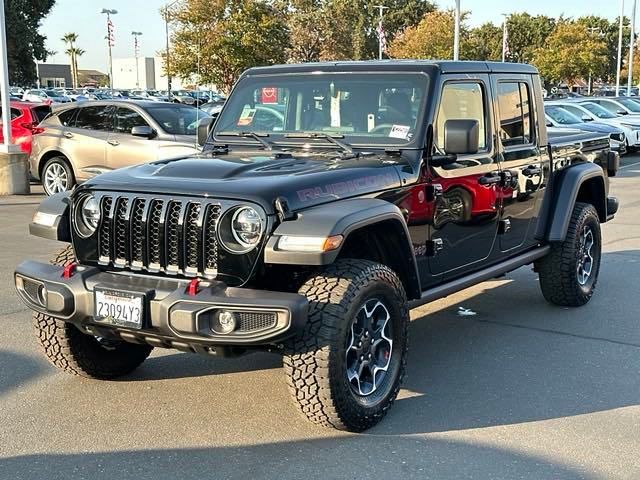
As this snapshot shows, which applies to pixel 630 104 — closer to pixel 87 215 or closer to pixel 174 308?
pixel 87 215

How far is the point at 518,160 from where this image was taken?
580 cm

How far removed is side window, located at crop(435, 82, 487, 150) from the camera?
498 centimetres

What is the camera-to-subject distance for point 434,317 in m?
6.36

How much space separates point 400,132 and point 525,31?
74.1 metres

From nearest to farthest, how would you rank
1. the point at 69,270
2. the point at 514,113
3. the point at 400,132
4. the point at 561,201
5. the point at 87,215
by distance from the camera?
the point at 69,270, the point at 87,215, the point at 400,132, the point at 514,113, the point at 561,201

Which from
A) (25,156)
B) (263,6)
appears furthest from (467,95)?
(263,6)

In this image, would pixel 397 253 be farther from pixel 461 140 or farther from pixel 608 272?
pixel 608 272

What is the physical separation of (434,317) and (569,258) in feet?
3.84

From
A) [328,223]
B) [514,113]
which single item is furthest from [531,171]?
[328,223]

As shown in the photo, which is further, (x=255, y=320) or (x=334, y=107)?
(x=334, y=107)

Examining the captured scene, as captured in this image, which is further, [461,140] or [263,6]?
[263,6]

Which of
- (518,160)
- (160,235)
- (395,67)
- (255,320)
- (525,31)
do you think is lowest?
(255,320)

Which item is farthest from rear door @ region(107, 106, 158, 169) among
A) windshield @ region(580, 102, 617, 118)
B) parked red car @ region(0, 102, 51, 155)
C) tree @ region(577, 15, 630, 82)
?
tree @ region(577, 15, 630, 82)

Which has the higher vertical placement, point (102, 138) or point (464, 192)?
point (102, 138)
